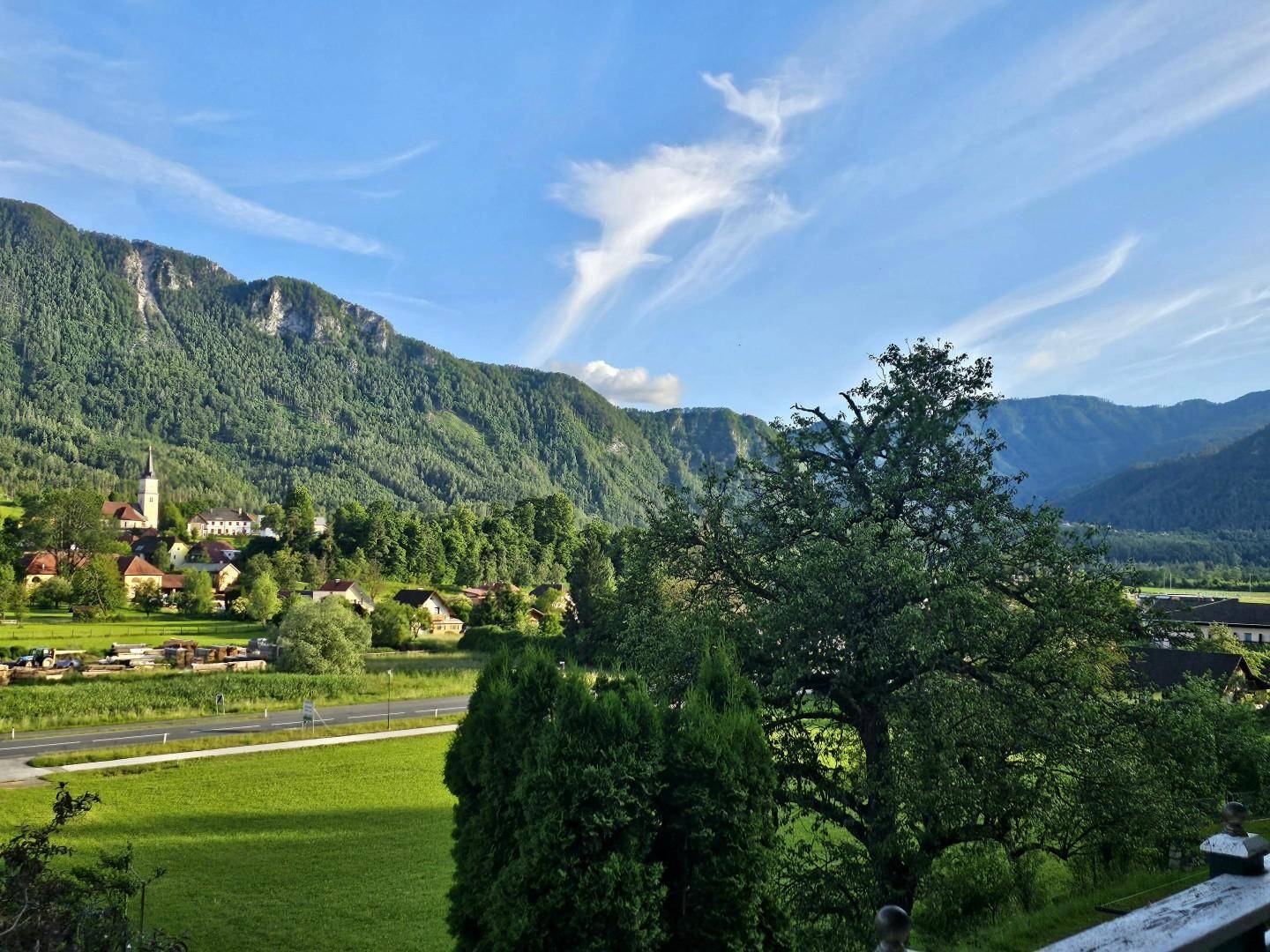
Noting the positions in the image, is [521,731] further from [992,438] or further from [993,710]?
[992,438]

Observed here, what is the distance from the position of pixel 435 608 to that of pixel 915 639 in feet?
246

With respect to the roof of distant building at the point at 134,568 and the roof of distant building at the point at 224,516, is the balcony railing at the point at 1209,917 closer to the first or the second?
the roof of distant building at the point at 134,568

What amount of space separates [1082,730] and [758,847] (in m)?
4.99

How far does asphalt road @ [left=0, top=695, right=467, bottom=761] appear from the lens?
32844 mm

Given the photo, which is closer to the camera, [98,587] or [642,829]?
[642,829]

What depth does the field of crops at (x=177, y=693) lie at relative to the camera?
3878 centimetres

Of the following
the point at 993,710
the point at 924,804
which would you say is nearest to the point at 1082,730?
the point at 993,710

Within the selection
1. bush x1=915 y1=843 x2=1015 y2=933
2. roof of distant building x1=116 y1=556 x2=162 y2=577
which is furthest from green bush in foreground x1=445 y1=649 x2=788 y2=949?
roof of distant building x1=116 y1=556 x2=162 y2=577

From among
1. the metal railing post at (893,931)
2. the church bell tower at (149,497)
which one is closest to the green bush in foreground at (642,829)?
the metal railing post at (893,931)

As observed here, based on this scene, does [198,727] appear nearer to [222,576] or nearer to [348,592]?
[348,592]

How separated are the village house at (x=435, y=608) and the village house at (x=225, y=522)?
86.6 m

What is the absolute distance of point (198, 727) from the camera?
37312 mm

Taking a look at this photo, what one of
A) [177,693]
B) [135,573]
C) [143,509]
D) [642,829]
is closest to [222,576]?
[135,573]

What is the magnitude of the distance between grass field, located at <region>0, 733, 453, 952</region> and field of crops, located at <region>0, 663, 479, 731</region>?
503 inches
